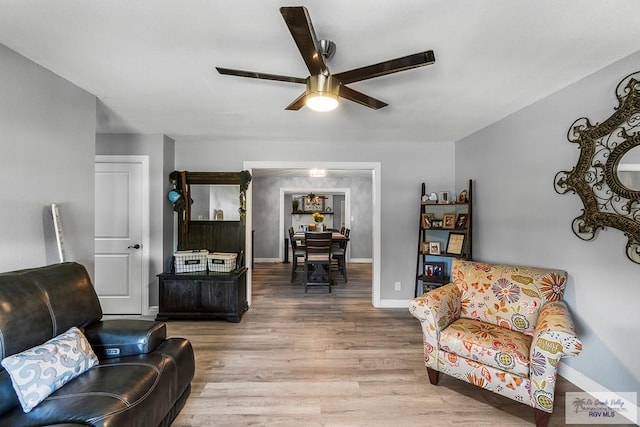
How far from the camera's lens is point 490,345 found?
1929 millimetres

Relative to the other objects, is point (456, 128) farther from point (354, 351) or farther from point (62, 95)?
point (62, 95)

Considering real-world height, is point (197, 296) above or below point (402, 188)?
below

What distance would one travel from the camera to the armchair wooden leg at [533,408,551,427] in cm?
171

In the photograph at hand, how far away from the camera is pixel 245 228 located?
12.7 ft

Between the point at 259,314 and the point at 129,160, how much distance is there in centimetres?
250

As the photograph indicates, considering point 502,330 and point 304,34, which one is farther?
point 502,330

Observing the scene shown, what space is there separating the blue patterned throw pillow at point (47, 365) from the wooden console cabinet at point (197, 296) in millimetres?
1865

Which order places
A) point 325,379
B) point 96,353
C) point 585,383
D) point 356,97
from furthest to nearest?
point 325,379, point 585,383, point 356,97, point 96,353

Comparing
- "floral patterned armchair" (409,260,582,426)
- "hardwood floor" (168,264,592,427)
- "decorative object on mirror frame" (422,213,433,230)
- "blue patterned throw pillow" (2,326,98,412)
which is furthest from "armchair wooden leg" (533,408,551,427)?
"blue patterned throw pillow" (2,326,98,412)

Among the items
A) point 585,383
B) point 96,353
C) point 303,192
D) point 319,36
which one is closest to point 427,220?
point 585,383

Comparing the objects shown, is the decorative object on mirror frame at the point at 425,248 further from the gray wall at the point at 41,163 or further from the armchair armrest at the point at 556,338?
the gray wall at the point at 41,163

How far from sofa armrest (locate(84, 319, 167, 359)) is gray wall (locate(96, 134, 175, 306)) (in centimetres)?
193

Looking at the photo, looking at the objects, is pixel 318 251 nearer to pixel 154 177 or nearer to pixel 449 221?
pixel 449 221

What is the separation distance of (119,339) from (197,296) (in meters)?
1.73
